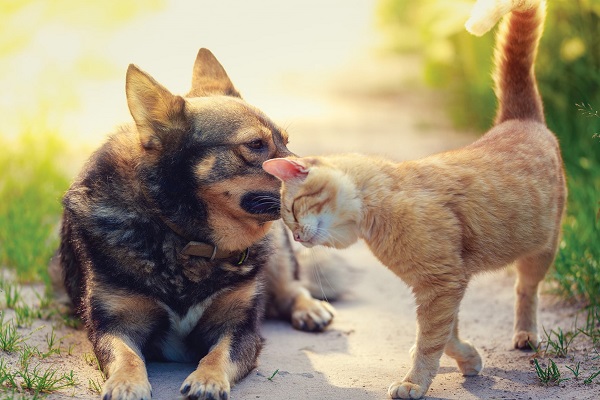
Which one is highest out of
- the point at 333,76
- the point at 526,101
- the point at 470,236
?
the point at 526,101

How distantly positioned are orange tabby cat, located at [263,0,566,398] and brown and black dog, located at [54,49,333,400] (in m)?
0.46

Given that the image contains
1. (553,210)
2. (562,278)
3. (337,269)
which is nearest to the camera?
(553,210)

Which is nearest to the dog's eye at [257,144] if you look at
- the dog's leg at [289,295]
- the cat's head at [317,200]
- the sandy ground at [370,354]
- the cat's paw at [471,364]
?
the cat's head at [317,200]

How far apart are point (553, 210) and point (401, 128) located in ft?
22.2

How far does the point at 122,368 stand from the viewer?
143 inches

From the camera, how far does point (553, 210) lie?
404 cm

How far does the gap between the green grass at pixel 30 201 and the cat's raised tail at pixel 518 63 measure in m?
3.25

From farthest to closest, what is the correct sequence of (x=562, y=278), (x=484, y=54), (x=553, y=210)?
(x=484, y=54), (x=562, y=278), (x=553, y=210)

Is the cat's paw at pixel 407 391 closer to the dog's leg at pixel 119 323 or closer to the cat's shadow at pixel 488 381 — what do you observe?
the cat's shadow at pixel 488 381

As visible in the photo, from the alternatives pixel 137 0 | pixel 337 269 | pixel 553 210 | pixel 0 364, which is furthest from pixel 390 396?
pixel 137 0

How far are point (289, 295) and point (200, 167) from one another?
1616mm

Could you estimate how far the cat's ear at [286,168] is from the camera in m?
3.49

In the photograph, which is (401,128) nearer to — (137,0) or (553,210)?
(137,0)

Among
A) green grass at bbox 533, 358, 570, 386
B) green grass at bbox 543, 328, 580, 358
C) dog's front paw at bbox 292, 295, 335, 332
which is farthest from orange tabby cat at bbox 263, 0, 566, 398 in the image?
dog's front paw at bbox 292, 295, 335, 332
